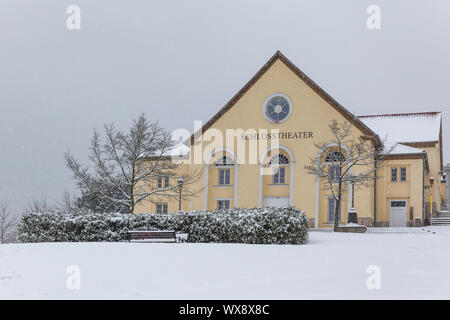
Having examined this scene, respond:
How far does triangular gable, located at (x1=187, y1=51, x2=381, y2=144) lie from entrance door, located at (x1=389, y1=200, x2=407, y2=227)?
15.1 feet

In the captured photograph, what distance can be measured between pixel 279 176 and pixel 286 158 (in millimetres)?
1359

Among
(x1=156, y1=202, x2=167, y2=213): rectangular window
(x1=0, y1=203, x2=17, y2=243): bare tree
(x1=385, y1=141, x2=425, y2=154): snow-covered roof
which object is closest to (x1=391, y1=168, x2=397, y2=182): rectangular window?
Result: (x1=385, y1=141, x2=425, y2=154): snow-covered roof

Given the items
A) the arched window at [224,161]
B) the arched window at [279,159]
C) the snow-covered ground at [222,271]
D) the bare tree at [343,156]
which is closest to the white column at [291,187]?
the arched window at [279,159]

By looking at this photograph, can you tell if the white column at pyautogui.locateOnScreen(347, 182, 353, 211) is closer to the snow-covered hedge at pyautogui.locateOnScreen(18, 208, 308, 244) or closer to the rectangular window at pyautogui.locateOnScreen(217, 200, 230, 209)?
the rectangular window at pyautogui.locateOnScreen(217, 200, 230, 209)

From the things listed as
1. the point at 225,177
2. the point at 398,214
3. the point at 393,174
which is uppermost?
the point at 393,174

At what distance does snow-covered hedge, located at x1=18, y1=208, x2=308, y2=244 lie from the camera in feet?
65.0

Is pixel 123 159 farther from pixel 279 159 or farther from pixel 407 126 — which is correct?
pixel 407 126

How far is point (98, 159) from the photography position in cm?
3178

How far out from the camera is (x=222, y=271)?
13.7m

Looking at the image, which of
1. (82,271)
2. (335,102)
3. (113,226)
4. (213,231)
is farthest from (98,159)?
(82,271)

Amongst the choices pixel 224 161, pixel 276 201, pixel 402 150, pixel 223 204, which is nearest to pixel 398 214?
pixel 402 150

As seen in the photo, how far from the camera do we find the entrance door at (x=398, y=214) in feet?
127

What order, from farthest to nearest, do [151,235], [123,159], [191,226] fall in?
[123,159], [191,226], [151,235]

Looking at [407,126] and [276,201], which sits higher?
[407,126]
